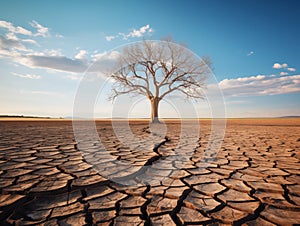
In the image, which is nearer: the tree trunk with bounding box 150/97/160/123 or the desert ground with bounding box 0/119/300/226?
the desert ground with bounding box 0/119/300/226

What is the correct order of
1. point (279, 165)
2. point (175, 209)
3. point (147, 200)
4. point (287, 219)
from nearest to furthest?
1. point (287, 219)
2. point (175, 209)
3. point (147, 200)
4. point (279, 165)

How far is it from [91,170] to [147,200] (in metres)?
0.88

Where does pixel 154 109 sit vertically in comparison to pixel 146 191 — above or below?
above

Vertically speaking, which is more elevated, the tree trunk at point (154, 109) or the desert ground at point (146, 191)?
the tree trunk at point (154, 109)

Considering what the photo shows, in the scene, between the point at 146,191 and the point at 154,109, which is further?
the point at 154,109

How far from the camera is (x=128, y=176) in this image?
1.87m

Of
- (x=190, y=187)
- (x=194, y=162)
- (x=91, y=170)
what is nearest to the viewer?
(x=190, y=187)

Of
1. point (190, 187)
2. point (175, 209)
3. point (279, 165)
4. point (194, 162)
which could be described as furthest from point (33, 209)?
point (279, 165)

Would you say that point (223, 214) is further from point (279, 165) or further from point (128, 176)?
point (279, 165)

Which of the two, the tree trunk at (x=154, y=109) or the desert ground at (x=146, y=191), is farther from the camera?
the tree trunk at (x=154, y=109)

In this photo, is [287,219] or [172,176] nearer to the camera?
[287,219]

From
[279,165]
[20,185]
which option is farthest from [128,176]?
[279,165]

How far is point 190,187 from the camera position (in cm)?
162

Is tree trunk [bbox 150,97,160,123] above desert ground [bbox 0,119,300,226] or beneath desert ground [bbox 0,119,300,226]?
above
